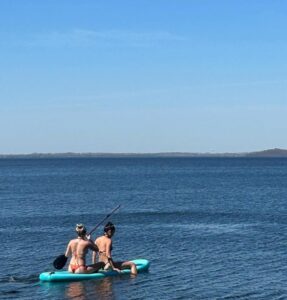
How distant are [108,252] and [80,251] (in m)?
1.47

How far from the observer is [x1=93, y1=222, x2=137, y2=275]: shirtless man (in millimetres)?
27873

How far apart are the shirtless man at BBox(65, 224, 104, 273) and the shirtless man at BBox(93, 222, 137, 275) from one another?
0.31 meters

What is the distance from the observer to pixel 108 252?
28453 mm

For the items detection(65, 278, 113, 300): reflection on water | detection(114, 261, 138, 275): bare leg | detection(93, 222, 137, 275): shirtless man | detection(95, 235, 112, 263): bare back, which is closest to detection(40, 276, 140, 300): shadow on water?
detection(65, 278, 113, 300): reflection on water

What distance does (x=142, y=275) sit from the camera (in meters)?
29.4

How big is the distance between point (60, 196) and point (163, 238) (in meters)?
42.6

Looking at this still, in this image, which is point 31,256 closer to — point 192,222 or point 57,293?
point 57,293

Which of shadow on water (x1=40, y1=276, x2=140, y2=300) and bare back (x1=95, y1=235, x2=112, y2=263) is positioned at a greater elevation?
bare back (x1=95, y1=235, x2=112, y2=263)

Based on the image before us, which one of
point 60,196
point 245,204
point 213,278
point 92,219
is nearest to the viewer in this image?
point 213,278

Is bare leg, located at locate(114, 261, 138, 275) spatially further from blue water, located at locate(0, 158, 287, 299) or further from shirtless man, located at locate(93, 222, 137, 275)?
blue water, located at locate(0, 158, 287, 299)

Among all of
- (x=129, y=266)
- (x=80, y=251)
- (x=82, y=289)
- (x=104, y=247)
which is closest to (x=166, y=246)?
(x=129, y=266)

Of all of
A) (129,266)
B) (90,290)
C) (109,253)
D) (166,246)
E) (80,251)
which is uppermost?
(80,251)

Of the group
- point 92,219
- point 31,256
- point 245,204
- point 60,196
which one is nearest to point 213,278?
point 31,256

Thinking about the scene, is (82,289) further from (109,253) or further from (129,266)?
(129,266)
